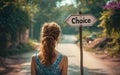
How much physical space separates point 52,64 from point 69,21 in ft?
15.8

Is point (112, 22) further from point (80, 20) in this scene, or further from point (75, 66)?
point (80, 20)

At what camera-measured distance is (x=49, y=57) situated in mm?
3672

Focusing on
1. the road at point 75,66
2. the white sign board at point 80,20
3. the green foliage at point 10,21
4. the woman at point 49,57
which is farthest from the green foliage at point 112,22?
the woman at point 49,57

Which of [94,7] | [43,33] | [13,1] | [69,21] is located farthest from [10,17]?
[94,7]

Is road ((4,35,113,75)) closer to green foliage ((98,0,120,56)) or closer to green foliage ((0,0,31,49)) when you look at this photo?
green foliage ((98,0,120,56))

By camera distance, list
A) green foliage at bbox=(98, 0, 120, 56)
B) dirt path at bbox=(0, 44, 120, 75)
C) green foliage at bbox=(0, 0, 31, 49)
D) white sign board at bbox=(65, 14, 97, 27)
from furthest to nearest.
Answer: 1. green foliage at bbox=(0, 0, 31, 49)
2. green foliage at bbox=(98, 0, 120, 56)
3. dirt path at bbox=(0, 44, 120, 75)
4. white sign board at bbox=(65, 14, 97, 27)

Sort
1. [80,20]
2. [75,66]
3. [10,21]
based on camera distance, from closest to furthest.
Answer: [80,20] < [75,66] < [10,21]

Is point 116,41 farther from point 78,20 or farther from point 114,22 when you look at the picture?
point 78,20

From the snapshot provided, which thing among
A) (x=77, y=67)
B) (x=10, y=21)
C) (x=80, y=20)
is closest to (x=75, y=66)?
(x=77, y=67)

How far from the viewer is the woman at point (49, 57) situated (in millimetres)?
3662

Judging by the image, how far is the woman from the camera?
366 cm

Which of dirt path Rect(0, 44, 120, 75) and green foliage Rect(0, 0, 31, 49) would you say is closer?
dirt path Rect(0, 44, 120, 75)

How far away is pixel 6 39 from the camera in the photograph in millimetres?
26625

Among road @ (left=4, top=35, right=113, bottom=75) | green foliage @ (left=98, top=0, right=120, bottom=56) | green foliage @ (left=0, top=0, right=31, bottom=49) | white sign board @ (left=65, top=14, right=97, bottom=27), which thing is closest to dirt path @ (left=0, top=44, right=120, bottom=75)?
road @ (left=4, top=35, right=113, bottom=75)
